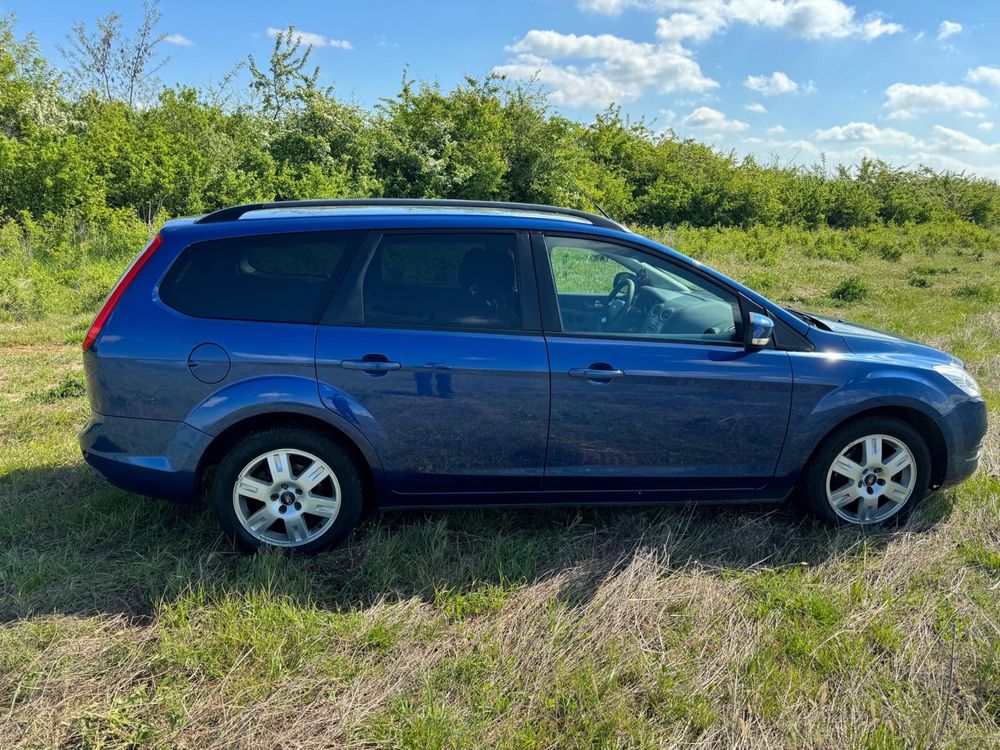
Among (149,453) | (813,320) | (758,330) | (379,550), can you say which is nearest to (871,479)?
(813,320)

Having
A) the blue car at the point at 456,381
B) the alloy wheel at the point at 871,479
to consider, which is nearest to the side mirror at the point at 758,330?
the blue car at the point at 456,381

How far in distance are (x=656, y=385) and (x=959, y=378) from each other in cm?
178

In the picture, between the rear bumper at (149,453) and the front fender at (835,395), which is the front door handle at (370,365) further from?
the front fender at (835,395)

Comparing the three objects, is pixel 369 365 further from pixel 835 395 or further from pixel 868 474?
pixel 868 474

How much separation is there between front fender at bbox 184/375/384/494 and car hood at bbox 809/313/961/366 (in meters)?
2.75

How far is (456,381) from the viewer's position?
10.9 ft

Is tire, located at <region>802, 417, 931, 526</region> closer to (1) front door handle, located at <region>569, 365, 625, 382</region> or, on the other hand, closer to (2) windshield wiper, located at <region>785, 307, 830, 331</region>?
(2) windshield wiper, located at <region>785, 307, 830, 331</region>

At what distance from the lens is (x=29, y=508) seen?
12.7 feet

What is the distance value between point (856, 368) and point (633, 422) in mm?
1223

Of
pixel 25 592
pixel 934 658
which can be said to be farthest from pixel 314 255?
pixel 934 658

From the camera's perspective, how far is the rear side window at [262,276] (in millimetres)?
3320

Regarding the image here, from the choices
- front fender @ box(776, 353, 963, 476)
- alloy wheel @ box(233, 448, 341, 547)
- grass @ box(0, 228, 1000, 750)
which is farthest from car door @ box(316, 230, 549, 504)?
front fender @ box(776, 353, 963, 476)

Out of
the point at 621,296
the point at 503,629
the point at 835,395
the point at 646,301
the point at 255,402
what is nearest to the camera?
A: the point at 503,629

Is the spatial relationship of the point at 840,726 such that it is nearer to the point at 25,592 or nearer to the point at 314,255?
the point at 314,255
